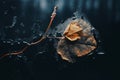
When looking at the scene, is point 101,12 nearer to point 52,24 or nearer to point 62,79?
point 52,24

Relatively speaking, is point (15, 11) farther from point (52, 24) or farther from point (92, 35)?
point (92, 35)

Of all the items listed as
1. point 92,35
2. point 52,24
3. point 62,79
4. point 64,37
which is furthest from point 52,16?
point 62,79

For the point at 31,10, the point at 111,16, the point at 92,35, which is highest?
the point at 31,10

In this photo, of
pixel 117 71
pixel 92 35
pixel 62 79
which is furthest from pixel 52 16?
pixel 117 71

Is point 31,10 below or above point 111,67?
above

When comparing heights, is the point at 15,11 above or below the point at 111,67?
above

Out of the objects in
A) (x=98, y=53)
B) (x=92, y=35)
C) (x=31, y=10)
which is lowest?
(x=98, y=53)
